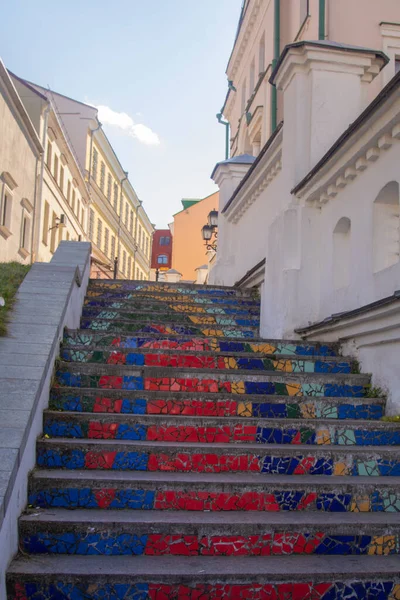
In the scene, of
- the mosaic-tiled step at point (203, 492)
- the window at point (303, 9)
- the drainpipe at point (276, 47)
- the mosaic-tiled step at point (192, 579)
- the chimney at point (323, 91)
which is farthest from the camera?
the drainpipe at point (276, 47)

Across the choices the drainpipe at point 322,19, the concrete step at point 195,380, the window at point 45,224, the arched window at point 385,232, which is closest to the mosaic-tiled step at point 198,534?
the concrete step at point 195,380

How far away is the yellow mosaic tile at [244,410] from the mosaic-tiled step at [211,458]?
1.59 ft

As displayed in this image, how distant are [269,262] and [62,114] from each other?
25994 mm

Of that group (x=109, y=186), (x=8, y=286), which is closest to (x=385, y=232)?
(x=8, y=286)

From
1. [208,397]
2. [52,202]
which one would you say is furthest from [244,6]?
[208,397]

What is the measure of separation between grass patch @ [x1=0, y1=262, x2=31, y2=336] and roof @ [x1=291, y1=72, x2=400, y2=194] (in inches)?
130

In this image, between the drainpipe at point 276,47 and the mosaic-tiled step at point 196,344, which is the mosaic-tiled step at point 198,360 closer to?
the mosaic-tiled step at point 196,344

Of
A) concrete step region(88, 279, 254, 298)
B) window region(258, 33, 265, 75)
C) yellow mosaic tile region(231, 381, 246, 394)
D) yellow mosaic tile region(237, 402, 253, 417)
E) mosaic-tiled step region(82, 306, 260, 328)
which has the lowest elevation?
yellow mosaic tile region(237, 402, 253, 417)

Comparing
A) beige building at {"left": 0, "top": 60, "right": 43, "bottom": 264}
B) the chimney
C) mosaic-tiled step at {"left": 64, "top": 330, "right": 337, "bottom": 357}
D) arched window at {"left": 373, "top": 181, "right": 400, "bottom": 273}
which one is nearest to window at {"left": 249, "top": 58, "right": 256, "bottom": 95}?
beige building at {"left": 0, "top": 60, "right": 43, "bottom": 264}

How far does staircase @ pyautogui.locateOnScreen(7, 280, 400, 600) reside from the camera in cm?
288

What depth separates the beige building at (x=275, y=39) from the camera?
1187cm

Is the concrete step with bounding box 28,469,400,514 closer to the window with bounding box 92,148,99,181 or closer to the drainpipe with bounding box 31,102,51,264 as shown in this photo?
the drainpipe with bounding box 31,102,51,264

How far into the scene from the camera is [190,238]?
40.1 metres

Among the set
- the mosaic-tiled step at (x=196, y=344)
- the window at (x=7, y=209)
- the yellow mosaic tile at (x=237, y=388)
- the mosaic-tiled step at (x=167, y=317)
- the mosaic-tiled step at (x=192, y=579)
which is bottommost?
the mosaic-tiled step at (x=192, y=579)
